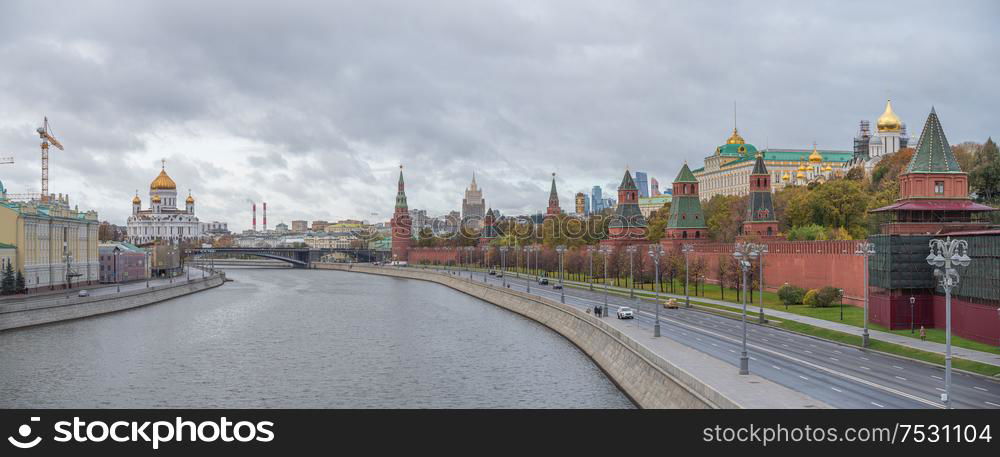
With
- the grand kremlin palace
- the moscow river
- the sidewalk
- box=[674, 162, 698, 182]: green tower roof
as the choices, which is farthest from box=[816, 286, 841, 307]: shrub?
the grand kremlin palace

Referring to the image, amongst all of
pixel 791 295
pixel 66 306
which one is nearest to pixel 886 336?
pixel 791 295

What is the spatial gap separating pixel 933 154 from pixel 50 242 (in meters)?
74.8

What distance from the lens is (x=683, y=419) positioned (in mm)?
23484

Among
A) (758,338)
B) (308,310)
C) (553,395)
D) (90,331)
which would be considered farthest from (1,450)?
(308,310)

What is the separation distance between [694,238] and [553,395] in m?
69.3

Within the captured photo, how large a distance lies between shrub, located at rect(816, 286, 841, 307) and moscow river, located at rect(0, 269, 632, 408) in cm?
1806

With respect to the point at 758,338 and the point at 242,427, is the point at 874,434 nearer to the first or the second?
the point at 242,427

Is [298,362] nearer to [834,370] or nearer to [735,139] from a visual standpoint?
[834,370]

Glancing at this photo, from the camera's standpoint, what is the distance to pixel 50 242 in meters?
84.5

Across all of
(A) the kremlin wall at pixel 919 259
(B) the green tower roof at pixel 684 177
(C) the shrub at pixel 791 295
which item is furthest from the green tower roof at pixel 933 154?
(B) the green tower roof at pixel 684 177

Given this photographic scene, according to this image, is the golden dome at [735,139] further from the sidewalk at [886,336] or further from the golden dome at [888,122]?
the sidewalk at [886,336]

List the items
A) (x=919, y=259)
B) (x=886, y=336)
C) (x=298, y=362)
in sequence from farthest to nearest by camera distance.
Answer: (x=919, y=259), (x=298, y=362), (x=886, y=336)

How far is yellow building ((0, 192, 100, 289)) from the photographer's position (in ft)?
252

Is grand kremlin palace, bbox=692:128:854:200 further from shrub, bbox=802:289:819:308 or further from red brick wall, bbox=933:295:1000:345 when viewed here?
red brick wall, bbox=933:295:1000:345
